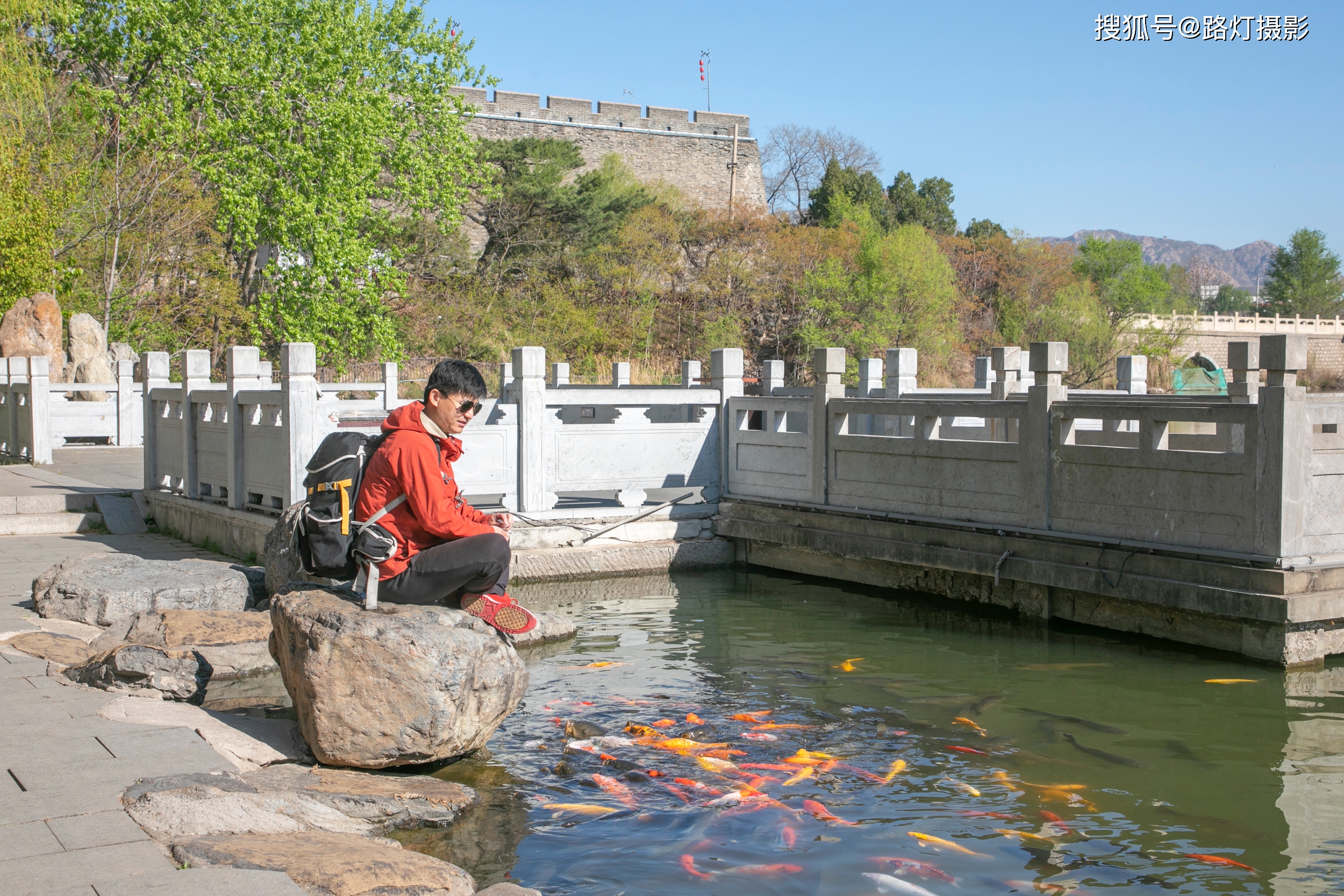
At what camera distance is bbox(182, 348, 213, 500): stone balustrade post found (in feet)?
39.1

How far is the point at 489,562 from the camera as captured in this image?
553 centimetres

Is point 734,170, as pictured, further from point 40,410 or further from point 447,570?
point 447,570

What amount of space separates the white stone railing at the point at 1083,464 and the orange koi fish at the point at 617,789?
15.1 ft

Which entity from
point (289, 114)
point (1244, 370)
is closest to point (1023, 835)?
point (1244, 370)

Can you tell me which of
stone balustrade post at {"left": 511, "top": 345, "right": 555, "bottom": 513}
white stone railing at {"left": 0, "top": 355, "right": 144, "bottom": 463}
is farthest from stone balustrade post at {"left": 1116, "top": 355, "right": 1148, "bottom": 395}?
white stone railing at {"left": 0, "top": 355, "right": 144, "bottom": 463}

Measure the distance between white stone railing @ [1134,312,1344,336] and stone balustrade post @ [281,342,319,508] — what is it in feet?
149

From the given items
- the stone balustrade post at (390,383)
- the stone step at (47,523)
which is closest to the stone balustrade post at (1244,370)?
the stone step at (47,523)

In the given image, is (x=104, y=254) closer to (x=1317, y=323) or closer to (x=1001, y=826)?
(x=1001, y=826)

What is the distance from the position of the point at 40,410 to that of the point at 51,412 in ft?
13.9

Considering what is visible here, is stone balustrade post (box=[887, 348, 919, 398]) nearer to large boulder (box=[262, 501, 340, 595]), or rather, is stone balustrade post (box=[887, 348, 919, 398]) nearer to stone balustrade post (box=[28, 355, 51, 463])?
large boulder (box=[262, 501, 340, 595])

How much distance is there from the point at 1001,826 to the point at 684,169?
50495 millimetres

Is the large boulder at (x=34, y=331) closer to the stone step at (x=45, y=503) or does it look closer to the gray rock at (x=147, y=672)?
the stone step at (x=45, y=503)

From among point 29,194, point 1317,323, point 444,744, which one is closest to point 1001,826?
point 444,744

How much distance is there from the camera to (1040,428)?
8852mm
